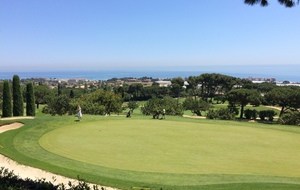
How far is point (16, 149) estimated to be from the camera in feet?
48.0

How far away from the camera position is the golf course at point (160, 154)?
10078 mm

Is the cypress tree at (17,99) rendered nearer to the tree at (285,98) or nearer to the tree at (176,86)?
the tree at (285,98)

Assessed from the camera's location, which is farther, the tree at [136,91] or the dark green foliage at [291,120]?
the tree at [136,91]

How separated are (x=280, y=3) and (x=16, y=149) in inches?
535

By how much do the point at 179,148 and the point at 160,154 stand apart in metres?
1.54

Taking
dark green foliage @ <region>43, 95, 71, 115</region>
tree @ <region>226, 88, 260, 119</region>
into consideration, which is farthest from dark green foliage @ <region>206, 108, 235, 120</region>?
dark green foliage @ <region>43, 95, 71, 115</region>

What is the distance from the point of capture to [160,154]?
43.2 feet

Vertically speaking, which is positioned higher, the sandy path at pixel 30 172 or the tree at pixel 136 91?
the sandy path at pixel 30 172

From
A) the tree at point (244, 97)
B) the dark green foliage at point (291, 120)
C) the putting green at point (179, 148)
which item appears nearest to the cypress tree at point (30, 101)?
the putting green at point (179, 148)

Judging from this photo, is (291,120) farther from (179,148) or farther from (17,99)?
(17,99)

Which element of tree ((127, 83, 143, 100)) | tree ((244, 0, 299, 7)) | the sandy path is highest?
tree ((244, 0, 299, 7))

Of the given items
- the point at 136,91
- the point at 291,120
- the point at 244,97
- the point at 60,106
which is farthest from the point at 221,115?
the point at 136,91

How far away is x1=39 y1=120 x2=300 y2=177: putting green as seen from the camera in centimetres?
1152

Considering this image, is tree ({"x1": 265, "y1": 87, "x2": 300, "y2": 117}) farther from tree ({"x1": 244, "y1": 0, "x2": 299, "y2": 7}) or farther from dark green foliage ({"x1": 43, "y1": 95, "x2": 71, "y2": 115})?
tree ({"x1": 244, "y1": 0, "x2": 299, "y2": 7})
